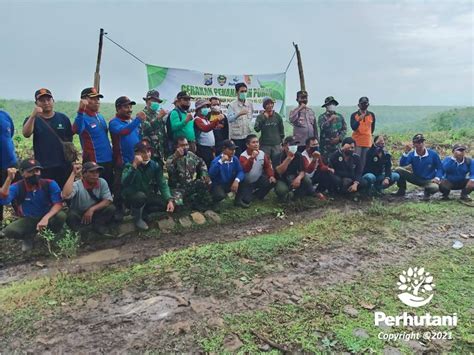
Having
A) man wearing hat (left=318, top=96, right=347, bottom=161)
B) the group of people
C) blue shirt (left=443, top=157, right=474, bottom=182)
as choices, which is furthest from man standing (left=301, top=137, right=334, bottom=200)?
blue shirt (left=443, top=157, right=474, bottom=182)

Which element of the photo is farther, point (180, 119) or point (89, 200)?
point (180, 119)

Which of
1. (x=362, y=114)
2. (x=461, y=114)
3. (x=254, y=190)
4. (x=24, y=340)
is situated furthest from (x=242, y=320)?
(x=461, y=114)

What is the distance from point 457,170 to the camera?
8.35 metres

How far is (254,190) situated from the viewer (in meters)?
7.91

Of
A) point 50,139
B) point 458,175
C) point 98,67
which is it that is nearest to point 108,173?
point 50,139

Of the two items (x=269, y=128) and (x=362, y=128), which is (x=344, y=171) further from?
(x=269, y=128)

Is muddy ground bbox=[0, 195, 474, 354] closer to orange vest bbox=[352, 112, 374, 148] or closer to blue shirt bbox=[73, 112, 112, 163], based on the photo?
blue shirt bbox=[73, 112, 112, 163]

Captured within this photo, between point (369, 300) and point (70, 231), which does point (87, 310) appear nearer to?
point (70, 231)

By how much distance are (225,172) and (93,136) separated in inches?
94.8

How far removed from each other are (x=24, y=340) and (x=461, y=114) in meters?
42.0

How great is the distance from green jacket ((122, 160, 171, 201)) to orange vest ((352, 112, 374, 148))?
4.80m

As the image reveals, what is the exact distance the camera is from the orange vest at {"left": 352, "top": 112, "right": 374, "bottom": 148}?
8680 mm

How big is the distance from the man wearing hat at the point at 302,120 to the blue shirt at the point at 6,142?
17.9 feet

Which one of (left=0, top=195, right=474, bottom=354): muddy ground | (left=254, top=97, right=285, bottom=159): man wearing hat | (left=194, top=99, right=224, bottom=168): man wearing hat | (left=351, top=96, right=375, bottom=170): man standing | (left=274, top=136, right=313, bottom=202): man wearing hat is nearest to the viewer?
(left=0, top=195, right=474, bottom=354): muddy ground
